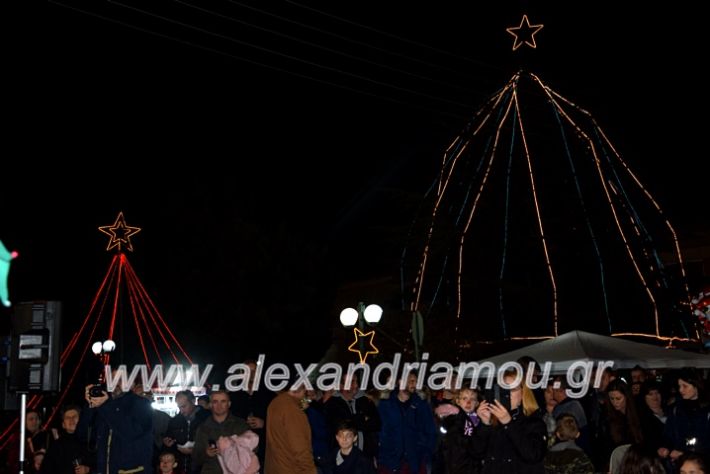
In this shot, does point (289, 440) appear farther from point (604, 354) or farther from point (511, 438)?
point (604, 354)

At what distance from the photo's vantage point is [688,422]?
10.3 meters

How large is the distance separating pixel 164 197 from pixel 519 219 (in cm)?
2726

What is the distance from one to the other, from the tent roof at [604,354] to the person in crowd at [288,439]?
5.68m

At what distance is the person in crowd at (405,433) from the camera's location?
514 inches

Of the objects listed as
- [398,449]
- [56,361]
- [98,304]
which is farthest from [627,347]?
[98,304]

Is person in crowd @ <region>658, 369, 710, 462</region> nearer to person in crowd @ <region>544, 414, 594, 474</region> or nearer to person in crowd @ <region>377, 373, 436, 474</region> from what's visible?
person in crowd @ <region>544, 414, 594, 474</region>

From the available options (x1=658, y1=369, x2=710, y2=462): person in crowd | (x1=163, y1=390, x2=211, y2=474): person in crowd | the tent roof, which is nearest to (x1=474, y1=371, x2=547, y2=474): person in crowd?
(x1=658, y1=369, x2=710, y2=462): person in crowd

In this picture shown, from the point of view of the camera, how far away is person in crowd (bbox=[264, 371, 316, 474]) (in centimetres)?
1014

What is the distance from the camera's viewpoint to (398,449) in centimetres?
1305

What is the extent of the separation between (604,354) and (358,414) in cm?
424

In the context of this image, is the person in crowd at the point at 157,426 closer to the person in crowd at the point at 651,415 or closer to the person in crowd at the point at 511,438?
the person in crowd at the point at 651,415

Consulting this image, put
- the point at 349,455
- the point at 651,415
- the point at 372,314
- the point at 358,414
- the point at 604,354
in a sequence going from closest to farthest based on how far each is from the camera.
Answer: the point at 349,455 < the point at 651,415 < the point at 358,414 < the point at 604,354 < the point at 372,314

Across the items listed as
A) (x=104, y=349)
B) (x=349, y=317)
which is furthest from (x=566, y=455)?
(x=104, y=349)

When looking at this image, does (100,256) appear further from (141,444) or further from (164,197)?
(141,444)
